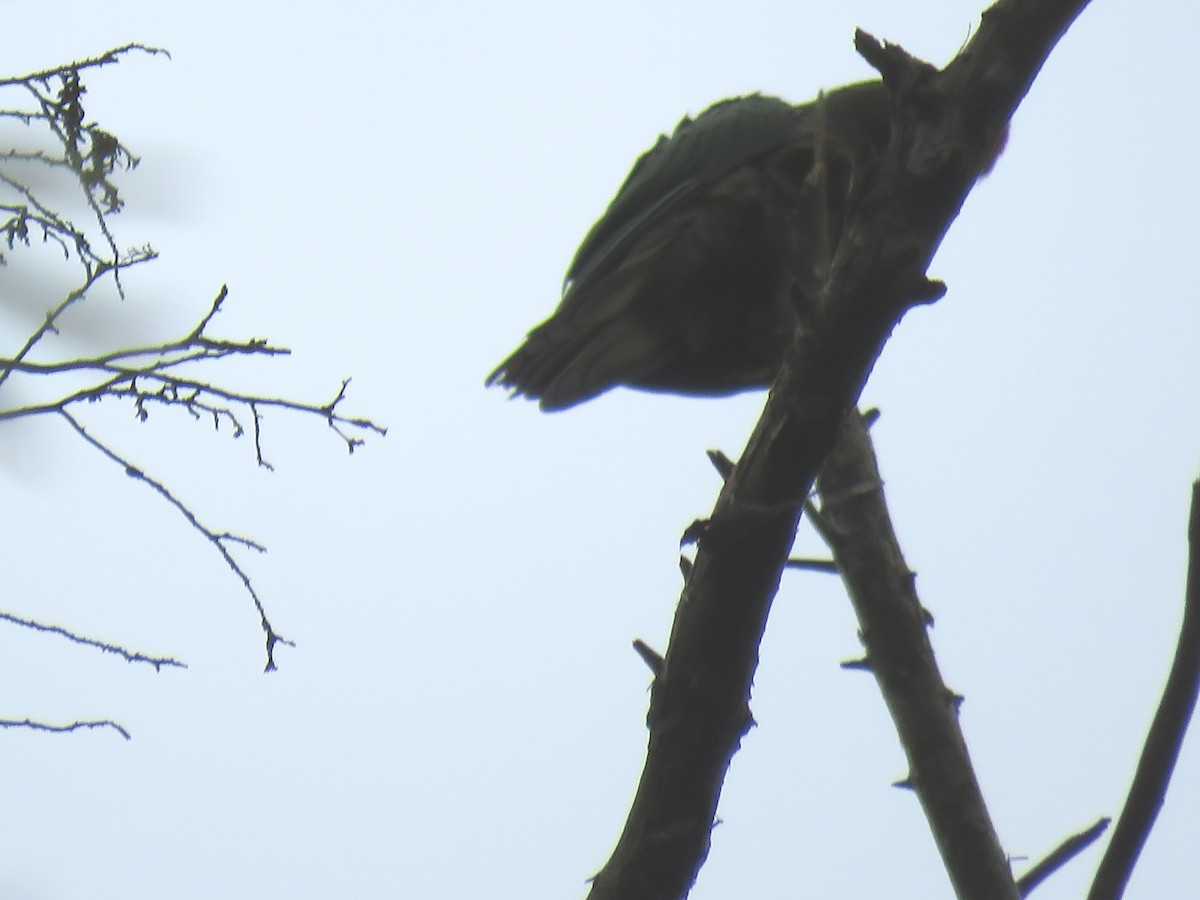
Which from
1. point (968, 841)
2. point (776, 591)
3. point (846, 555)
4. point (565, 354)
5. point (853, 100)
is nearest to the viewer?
point (776, 591)

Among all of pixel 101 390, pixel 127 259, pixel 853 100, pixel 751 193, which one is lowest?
pixel 101 390

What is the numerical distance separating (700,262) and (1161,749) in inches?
80.2

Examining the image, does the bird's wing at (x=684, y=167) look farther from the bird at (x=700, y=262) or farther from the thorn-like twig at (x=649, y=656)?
the thorn-like twig at (x=649, y=656)

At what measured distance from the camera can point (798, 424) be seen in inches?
59.1

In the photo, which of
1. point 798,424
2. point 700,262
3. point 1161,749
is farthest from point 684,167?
point 1161,749

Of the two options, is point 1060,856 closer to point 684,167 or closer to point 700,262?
point 700,262

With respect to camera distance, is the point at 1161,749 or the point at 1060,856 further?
the point at 1060,856

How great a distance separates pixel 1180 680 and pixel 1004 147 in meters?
3.37

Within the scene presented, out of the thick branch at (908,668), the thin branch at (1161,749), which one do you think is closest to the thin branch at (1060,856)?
the thick branch at (908,668)

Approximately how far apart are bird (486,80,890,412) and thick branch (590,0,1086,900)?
128 cm

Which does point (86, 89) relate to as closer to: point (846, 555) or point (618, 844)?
point (618, 844)

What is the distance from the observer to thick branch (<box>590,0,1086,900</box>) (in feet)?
4.71

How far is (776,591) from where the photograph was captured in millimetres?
1576

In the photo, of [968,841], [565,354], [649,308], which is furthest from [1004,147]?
[968,841]
